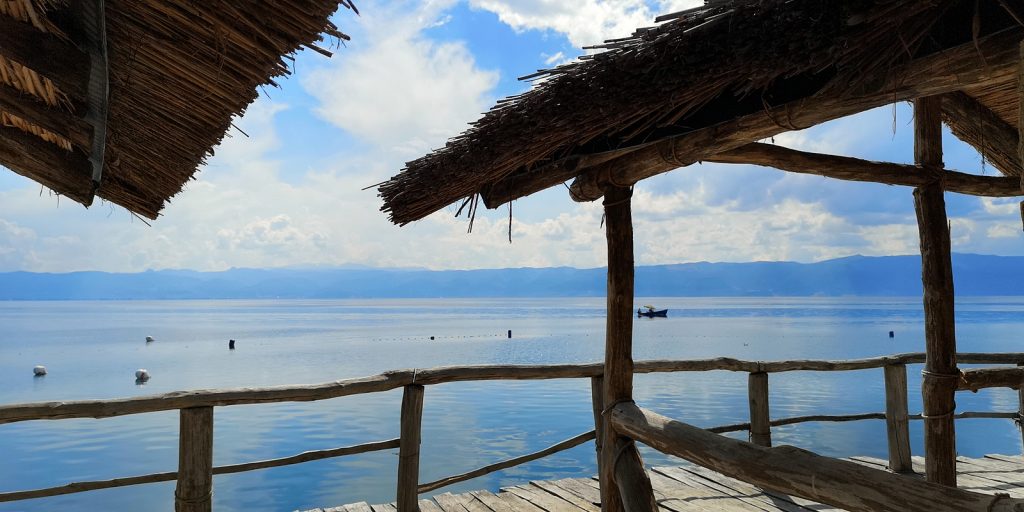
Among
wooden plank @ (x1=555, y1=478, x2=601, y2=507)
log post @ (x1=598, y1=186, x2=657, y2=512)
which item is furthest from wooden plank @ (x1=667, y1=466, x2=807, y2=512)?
log post @ (x1=598, y1=186, x2=657, y2=512)

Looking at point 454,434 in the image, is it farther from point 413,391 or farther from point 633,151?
point 633,151

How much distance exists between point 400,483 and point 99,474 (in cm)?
1142

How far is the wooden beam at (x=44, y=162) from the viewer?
2846 mm

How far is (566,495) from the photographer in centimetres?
439

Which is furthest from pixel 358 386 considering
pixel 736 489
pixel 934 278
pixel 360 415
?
pixel 360 415

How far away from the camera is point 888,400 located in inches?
197

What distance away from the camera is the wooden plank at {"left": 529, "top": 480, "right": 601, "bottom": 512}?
4137mm

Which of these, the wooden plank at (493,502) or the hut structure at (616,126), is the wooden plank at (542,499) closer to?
the wooden plank at (493,502)

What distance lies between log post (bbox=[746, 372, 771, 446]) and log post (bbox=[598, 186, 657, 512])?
1.80m

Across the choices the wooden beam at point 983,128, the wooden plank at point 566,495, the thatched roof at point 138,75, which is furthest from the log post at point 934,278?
the thatched roof at point 138,75

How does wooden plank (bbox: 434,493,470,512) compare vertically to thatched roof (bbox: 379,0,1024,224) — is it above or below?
below

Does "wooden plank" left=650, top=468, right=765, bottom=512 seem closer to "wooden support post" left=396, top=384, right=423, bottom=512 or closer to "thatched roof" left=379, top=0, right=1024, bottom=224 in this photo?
"wooden support post" left=396, top=384, right=423, bottom=512

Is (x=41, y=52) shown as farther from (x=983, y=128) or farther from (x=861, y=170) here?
(x=983, y=128)

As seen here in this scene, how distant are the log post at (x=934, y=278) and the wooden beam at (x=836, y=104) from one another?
188 cm
